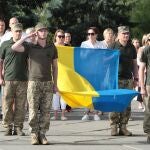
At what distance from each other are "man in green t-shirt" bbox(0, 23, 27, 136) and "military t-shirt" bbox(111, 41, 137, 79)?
5.75ft

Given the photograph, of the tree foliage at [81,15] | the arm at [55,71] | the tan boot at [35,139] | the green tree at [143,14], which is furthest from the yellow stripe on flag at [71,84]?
the green tree at [143,14]

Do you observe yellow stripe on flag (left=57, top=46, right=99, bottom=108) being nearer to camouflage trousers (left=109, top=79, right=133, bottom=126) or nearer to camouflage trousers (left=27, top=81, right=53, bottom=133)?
camouflage trousers (left=109, top=79, right=133, bottom=126)

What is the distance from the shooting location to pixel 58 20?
31859 millimetres

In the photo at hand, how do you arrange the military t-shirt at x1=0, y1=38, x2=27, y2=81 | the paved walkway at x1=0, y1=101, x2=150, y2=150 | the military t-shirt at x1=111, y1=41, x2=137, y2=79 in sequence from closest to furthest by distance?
1. the paved walkway at x1=0, y1=101, x2=150, y2=150
2. the military t-shirt at x1=0, y1=38, x2=27, y2=81
3. the military t-shirt at x1=111, y1=41, x2=137, y2=79

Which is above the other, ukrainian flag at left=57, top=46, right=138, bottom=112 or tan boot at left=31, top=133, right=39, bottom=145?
ukrainian flag at left=57, top=46, right=138, bottom=112

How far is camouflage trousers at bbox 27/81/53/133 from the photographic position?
1084 centimetres

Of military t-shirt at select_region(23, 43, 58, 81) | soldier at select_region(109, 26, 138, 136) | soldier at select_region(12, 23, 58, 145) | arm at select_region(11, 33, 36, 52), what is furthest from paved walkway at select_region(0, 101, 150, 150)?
arm at select_region(11, 33, 36, 52)

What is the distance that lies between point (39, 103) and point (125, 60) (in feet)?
6.77

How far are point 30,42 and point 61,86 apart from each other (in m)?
1.23

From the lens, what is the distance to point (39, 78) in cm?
1084

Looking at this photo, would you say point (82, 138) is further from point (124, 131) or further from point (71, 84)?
point (71, 84)

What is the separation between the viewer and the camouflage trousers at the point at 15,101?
39.2 ft
